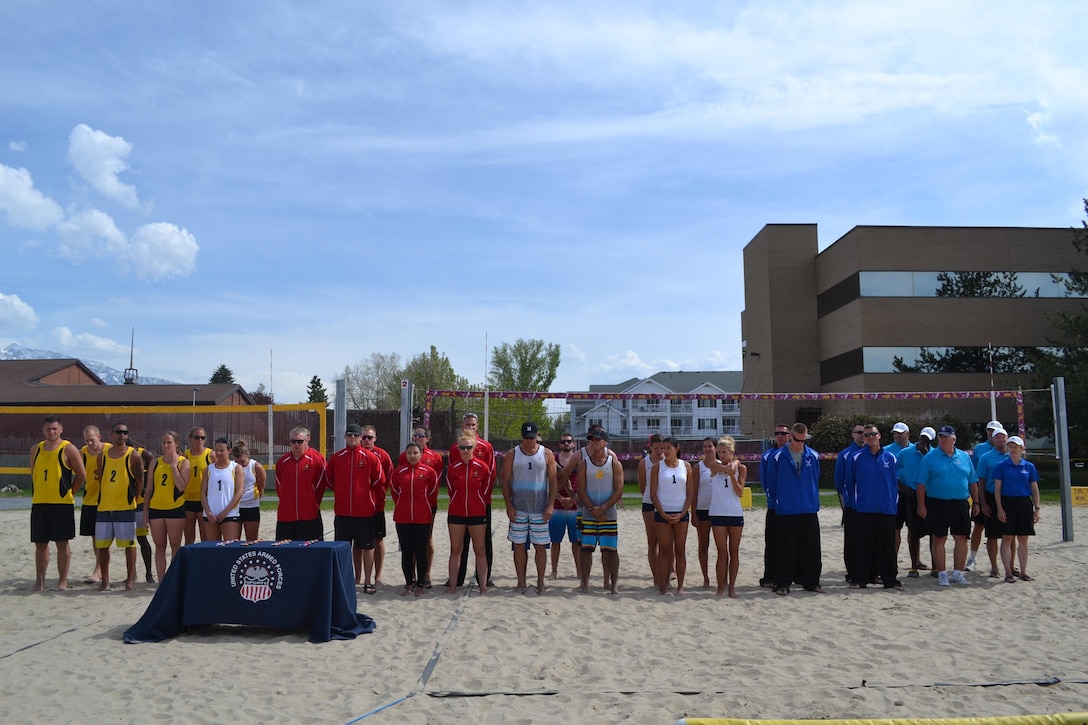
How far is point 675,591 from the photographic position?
27.4 ft

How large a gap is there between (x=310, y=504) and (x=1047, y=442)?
99.9 ft

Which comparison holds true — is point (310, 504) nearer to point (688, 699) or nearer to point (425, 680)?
point (425, 680)

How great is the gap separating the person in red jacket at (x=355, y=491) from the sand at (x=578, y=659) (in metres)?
0.65

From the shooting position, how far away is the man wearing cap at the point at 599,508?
27.0 ft

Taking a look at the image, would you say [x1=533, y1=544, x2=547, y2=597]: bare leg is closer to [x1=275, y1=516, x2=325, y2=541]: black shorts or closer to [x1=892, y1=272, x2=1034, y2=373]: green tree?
[x1=275, y1=516, x2=325, y2=541]: black shorts

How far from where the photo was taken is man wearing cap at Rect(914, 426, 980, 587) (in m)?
8.74

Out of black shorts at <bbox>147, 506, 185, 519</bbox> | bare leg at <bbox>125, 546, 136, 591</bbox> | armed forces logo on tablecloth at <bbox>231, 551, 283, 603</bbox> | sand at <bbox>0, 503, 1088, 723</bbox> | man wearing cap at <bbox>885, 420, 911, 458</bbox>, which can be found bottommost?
sand at <bbox>0, 503, 1088, 723</bbox>

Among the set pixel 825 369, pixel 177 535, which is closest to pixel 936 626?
pixel 177 535

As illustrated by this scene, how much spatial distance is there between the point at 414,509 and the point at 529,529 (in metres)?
1.17

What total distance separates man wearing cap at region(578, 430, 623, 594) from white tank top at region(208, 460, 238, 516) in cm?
361

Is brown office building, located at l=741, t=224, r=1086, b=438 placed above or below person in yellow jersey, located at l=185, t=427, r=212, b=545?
above

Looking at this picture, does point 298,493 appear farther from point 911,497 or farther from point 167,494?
point 911,497

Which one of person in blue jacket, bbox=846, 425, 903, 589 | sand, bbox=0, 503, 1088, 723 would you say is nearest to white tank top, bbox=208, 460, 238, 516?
sand, bbox=0, 503, 1088, 723

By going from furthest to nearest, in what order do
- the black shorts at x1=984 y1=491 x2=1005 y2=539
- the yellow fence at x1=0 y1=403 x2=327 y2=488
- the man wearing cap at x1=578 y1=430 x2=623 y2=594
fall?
the yellow fence at x1=0 y1=403 x2=327 y2=488 → the black shorts at x1=984 y1=491 x2=1005 y2=539 → the man wearing cap at x1=578 y1=430 x2=623 y2=594
